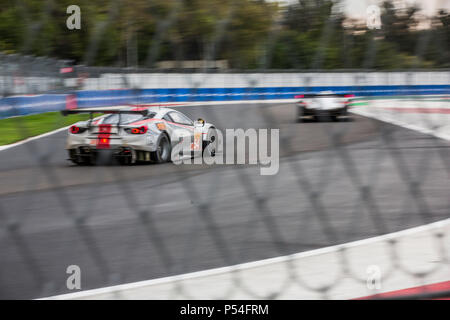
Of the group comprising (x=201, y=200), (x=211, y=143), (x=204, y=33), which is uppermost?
(x=204, y=33)

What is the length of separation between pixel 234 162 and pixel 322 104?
50cm

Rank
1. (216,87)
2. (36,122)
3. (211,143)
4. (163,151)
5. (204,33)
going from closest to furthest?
(204,33), (216,87), (36,122), (211,143), (163,151)

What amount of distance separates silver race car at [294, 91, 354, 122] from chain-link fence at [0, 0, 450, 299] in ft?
0.09

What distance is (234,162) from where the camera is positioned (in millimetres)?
2723

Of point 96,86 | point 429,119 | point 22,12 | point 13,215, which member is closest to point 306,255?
point 429,119

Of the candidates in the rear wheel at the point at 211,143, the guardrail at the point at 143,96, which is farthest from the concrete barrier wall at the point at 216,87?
the rear wheel at the point at 211,143

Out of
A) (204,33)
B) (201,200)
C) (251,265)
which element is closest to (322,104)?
(204,33)

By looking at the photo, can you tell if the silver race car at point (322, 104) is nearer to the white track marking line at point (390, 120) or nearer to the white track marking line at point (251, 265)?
the white track marking line at point (390, 120)

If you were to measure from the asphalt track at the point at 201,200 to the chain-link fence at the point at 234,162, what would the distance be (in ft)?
0.04

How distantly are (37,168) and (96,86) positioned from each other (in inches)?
19.6

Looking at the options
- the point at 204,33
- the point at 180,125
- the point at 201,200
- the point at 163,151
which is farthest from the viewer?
the point at 163,151

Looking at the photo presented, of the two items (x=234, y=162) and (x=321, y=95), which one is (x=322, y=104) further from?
(x=234, y=162)

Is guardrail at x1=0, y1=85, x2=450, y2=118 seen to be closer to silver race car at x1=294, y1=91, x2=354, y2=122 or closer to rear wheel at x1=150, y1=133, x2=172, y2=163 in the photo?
silver race car at x1=294, y1=91, x2=354, y2=122

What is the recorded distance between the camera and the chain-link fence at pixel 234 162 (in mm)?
2059
